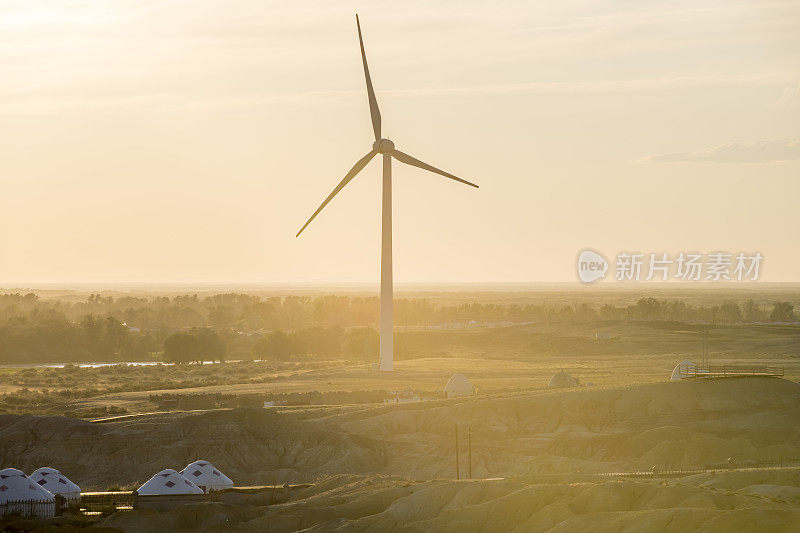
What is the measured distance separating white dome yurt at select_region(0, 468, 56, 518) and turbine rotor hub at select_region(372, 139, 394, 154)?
57.5m

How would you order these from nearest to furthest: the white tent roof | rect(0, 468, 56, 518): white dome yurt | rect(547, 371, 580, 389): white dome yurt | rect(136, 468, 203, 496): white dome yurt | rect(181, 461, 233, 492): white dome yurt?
rect(0, 468, 56, 518): white dome yurt < the white tent roof < rect(136, 468, 203, 496): white dome yurt < rect(181, 461, 233, 492): white dome yurt < rect(547, 371, 580, 389): white dome yurt

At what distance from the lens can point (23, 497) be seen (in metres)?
83.1

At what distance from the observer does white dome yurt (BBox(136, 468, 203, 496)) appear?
3324 inches

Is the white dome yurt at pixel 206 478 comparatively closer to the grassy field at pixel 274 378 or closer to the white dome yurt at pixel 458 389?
the grassy field at pixel 274 378

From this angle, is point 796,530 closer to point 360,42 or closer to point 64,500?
point 64,500

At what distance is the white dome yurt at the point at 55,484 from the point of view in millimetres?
87188

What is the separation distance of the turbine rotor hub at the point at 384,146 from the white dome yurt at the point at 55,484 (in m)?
53.6

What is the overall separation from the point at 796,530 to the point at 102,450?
202 ft

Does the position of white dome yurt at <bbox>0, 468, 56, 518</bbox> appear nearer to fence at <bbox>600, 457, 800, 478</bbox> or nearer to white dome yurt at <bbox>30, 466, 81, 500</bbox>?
white dome yurt at <bbox>30, 466, 81, 500</bbox>

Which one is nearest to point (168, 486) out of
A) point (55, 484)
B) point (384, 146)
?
point (55, 484)

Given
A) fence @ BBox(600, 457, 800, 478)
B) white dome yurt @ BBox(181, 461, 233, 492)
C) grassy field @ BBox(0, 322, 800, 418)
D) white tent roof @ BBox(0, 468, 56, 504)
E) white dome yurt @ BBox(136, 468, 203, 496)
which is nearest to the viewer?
white tent roof @ BBox(0, 468, 56, 504)

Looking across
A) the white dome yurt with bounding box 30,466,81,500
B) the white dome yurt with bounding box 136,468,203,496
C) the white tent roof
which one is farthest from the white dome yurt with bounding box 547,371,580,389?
the white tent roof

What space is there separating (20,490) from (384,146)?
195 ft

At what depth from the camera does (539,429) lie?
110 metres
